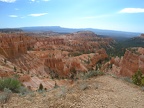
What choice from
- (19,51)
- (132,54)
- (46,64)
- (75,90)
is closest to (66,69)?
(46,64)

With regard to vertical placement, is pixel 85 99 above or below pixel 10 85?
above

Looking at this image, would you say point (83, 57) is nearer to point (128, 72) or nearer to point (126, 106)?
point (128, 72)

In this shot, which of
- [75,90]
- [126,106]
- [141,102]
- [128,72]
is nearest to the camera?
[126,106]

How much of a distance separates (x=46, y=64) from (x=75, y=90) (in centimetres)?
4454

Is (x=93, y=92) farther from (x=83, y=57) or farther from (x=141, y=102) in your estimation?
(x=83, y=57)

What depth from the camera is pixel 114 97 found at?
7922 mm

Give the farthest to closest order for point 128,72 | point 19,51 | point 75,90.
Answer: point 19,51 → point 128,72 → point 75,90

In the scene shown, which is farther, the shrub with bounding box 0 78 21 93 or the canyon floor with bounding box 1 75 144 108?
the shrub with bounding box 0 78 21 93

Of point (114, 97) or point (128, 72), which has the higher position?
point (114, 97)

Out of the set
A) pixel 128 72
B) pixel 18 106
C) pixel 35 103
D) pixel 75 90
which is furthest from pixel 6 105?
pixel 128 72

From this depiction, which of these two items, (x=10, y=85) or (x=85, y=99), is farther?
(x=10, y=85)

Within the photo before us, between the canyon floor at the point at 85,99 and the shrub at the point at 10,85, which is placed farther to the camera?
the shrub at the point at 10,85

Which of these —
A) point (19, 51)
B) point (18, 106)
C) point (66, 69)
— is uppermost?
point (18, 106)

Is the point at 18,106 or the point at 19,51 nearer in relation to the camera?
the point at 18,106
